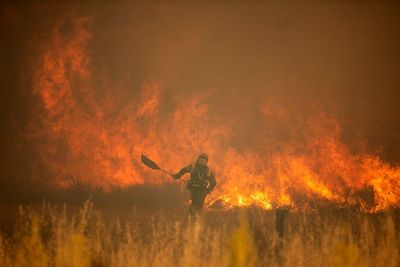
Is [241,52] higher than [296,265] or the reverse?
higher

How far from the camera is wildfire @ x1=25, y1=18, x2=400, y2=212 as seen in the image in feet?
55.1

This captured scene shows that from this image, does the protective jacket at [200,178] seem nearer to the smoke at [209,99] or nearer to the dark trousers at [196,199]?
the dark trousers at [196,199]

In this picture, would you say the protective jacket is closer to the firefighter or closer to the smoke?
the firefighter

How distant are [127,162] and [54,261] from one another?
491 inches

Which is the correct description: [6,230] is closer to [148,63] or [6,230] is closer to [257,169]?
[257,169]

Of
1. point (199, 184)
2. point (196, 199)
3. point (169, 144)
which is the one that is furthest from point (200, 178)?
point (169, 144)

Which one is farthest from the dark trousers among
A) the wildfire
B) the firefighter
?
the wildfire

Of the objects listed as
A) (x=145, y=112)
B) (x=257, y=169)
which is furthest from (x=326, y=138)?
(x=145, y=112)

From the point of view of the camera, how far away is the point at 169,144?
19.5m

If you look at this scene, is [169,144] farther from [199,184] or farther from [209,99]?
[199,184]

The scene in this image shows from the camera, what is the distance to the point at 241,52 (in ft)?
72.9

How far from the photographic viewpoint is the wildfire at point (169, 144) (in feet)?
55.1

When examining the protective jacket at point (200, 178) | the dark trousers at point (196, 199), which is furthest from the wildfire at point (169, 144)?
the dark trousers at point (196, 199)

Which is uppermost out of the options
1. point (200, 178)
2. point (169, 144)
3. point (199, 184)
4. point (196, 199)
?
point (169, 144)
